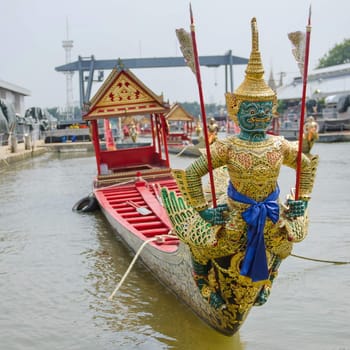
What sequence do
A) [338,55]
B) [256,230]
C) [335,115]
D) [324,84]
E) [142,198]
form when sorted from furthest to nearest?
[338,55]
[324,84]
[335,115]
[142,198]
[256,230]

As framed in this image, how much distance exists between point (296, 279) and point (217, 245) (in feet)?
9.00

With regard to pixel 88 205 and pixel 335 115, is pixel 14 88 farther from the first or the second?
pixel 88 205

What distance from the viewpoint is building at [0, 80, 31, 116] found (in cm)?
3534

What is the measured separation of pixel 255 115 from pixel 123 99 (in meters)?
6.20

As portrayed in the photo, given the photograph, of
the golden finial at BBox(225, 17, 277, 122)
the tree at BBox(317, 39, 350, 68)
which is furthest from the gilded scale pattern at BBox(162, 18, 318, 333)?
the tree at BBox(317, 39, 350, 68)

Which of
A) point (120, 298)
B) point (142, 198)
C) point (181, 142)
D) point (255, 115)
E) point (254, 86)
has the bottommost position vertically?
point (181, 142)

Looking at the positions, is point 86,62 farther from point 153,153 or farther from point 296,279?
point 296,279

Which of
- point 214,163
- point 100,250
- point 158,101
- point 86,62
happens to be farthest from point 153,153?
point 86,62

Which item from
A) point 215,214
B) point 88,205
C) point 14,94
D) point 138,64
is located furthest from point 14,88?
point 215,214

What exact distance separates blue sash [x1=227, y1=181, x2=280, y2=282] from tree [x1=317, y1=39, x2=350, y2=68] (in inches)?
2509

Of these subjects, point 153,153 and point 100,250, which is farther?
point 153,153

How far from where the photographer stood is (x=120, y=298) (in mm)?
6117

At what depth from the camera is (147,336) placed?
510cm

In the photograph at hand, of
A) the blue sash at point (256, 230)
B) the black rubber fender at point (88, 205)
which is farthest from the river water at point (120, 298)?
the blue sash at point (256, 230)
